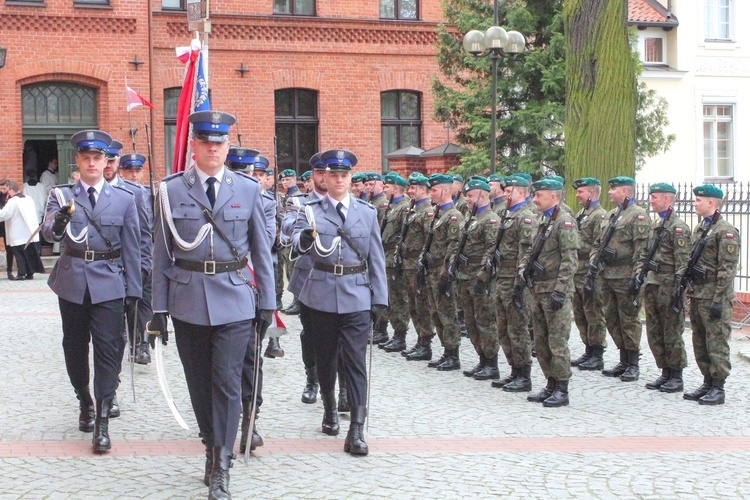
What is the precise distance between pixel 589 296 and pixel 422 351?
190 centimetres

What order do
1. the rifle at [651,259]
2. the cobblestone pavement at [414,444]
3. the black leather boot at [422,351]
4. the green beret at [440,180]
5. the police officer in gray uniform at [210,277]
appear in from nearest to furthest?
the police officer in gray uniform at [210,277], the cobblestone pavement at [414,444], the rifle at [651,259], the green beret at [440,180], the black leather boot at [422,351]

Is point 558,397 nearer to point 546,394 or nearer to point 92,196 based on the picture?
point 546,394

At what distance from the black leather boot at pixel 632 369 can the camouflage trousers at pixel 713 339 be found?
41.1 inches

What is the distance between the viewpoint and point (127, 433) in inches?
327

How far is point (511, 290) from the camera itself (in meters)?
10.5

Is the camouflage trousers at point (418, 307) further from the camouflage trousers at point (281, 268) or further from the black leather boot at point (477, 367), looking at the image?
the camouflage trousers at point (281, 268)

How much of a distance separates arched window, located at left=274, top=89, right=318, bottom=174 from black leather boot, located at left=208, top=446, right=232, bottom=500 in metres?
20.2

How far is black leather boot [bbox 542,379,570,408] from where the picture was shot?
9.63 meters

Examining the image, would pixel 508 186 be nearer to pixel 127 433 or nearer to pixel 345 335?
pixel 345 335

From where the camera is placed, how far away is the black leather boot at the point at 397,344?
12891 mm

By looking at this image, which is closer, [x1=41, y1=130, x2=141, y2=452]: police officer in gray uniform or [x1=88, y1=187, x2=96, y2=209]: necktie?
[x1=41, y1=130, x2=141, y2=452]: police officer in gray uniform

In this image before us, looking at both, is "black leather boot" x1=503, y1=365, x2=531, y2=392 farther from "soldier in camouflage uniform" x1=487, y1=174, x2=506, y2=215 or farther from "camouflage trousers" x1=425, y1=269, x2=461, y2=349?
"soldier in camouflage uniform" x1=487, y1=174, x2=506, y2=215

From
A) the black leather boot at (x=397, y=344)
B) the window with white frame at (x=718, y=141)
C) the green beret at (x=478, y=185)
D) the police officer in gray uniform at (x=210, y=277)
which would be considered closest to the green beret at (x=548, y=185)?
the green beret at (x=478, y=185)

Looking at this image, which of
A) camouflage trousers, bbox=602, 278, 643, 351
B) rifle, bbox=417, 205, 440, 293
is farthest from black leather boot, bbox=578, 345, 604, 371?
rifle, bbox=417, 205, 440, 293
